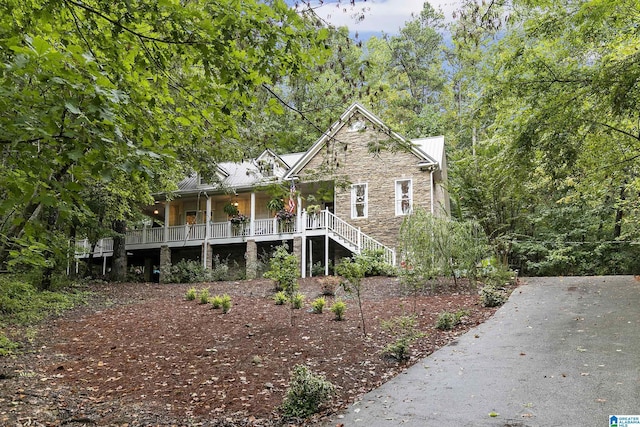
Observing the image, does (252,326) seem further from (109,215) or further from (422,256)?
(109,215)

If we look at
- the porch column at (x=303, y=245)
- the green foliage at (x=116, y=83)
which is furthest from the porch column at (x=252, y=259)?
the green foliage at (x=116, y=83)

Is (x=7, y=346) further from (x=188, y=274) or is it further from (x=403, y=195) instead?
(x=403, y=195)

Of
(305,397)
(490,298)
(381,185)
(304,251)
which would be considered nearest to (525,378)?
(305,397)

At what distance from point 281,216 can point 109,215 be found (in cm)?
674

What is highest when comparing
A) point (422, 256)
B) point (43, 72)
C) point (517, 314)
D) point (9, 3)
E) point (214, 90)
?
point (9, 3)

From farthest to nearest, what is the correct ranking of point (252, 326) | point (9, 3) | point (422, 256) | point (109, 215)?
point (109, 215)
point (422, 256)
point (252, 326)
point (9, 3)

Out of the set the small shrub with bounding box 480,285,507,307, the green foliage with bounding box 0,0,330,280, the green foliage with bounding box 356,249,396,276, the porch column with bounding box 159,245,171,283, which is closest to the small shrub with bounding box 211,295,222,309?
the green foliage with bounding box 356,249,396,276

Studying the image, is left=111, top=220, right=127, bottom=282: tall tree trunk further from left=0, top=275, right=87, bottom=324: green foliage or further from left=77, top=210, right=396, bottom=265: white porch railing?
left=0, top=275, right=87, bottom=324: green foliage

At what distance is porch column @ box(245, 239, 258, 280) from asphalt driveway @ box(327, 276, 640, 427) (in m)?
10.9

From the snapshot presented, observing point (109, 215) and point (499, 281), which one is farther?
point (109, 215)

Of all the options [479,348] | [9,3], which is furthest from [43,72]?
[479,348]

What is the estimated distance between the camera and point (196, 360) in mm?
7273

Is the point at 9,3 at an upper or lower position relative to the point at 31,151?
upper

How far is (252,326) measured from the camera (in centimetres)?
930
